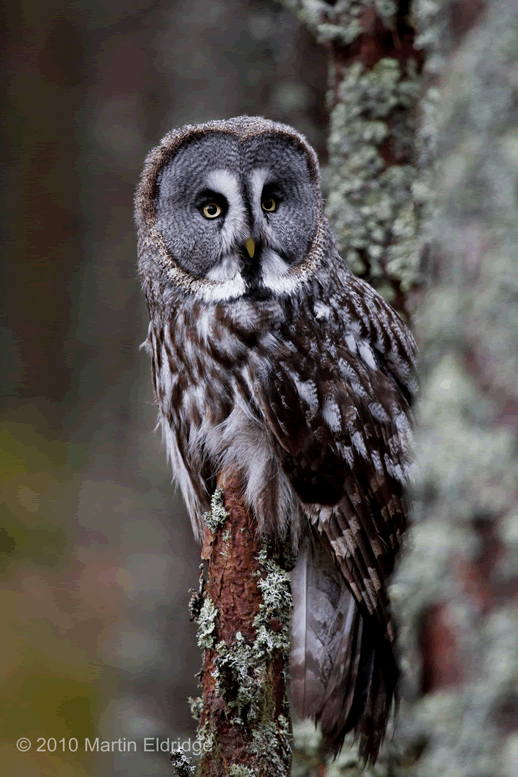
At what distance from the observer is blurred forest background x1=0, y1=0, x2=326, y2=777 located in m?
4.01

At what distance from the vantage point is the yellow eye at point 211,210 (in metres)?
2.26

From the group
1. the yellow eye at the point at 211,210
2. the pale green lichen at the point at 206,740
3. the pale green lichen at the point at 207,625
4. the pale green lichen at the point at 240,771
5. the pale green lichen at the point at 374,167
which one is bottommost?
the pale green lichen at the point at 240,771

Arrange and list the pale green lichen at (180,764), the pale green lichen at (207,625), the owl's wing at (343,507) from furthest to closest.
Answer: the owl's wing at (343,507) → the pale green lichen at (207,625) → the pale green lichen at (180,764)

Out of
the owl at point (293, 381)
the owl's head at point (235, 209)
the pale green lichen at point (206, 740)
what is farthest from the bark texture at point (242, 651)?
the owl's head at point (235, 209)

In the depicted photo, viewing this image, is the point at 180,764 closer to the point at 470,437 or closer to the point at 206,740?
the point at 206,740

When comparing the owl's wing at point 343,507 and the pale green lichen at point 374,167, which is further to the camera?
the pale green lichen at point 374,167

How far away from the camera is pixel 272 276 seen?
2.22 m

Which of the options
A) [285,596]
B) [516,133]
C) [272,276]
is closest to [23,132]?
[272,276]

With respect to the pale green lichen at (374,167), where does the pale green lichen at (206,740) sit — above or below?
below

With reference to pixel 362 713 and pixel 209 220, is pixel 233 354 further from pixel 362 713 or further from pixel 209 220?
pixel 362 713

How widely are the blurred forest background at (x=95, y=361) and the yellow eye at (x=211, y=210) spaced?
1.40 m

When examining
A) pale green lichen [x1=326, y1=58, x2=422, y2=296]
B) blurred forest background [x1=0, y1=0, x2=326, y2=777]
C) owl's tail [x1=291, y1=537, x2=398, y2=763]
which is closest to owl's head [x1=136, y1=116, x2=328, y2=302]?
pale green lichen [x1=326, y1=58, x2=422, y2=296]

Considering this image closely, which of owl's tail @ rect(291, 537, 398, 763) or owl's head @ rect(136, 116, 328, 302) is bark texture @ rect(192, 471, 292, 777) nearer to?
owl's tail @ rect(291, 537, 398, 763)

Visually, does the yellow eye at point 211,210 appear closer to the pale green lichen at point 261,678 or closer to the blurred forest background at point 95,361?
the pale green lichen at point 261,678
